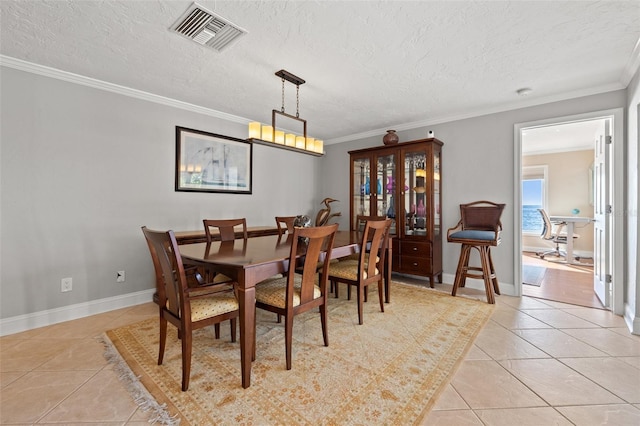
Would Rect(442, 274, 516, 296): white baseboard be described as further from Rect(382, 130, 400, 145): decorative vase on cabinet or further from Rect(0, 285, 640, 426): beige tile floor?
Rect(382, 130, 400, 145): decorative vase on cabinet

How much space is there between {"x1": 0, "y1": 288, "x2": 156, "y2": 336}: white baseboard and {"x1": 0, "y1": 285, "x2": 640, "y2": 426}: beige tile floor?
0.33ft

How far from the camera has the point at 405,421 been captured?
138 centimetres

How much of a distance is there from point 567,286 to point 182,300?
15.1 ft

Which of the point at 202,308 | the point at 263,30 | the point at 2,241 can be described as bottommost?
the point at 202,308

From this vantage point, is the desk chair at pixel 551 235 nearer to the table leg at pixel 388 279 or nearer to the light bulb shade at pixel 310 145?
the table leg at pixel 388 279

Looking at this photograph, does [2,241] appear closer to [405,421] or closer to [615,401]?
[405,421]

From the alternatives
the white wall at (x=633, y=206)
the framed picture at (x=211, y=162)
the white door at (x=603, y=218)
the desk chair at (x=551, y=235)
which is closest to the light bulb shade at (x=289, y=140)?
the framed picture at (x=211, y=162)

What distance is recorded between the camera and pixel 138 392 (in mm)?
1594

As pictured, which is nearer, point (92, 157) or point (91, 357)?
point (91, 357)

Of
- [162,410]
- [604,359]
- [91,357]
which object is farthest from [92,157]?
[604,359]

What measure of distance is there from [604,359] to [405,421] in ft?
5.47

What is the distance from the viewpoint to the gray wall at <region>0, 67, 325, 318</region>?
240cm

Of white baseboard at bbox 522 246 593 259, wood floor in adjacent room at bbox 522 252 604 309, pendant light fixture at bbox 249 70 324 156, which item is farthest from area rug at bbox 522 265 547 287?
pendant light fixture at bbox 249 70 324 156

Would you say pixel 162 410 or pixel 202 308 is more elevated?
pixel 202 308
